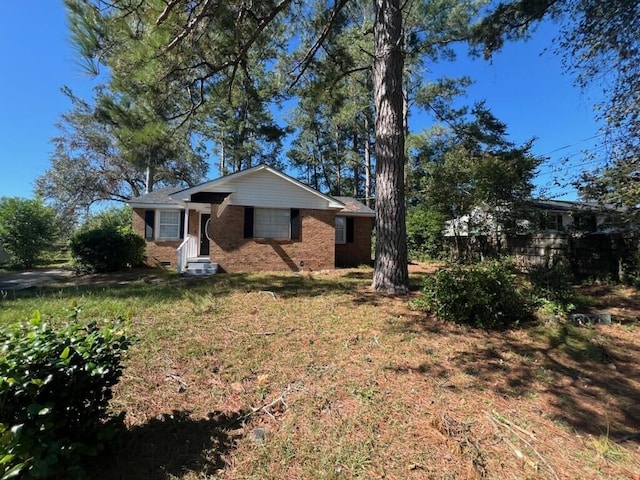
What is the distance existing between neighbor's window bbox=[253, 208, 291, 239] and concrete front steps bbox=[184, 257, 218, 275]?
1903 millimetres

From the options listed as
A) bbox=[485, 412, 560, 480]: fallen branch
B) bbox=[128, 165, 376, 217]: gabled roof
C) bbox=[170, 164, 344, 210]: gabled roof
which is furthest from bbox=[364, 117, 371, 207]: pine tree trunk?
bbox=[485, 412, 560, 480]: fallen branch

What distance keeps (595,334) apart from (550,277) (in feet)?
4.74

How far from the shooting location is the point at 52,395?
78.1 inches

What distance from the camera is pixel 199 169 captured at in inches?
1010

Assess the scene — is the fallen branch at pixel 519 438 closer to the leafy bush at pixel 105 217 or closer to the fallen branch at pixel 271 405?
the fallen branch at pixel 271 405

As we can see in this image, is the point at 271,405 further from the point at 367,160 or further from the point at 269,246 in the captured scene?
the point at 367,160

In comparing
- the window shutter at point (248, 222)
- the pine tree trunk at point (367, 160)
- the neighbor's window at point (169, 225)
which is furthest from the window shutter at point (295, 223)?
the pine tree trunk at point (367, 160)

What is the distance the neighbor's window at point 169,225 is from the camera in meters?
15.2

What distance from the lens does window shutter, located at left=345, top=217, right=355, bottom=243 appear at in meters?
15.6

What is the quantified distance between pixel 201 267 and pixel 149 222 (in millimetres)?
5461

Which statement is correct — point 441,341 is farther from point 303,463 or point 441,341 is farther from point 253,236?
point 253,236

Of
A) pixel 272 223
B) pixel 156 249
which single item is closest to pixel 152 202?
pixel 156 249

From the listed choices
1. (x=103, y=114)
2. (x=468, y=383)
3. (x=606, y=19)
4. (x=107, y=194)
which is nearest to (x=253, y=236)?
(x=468, y=383)

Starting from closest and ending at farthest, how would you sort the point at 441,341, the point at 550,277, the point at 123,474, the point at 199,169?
1. the point at 123,474
2. the point at 441,341
3. the point at 550,277
4. the point at 199,169
